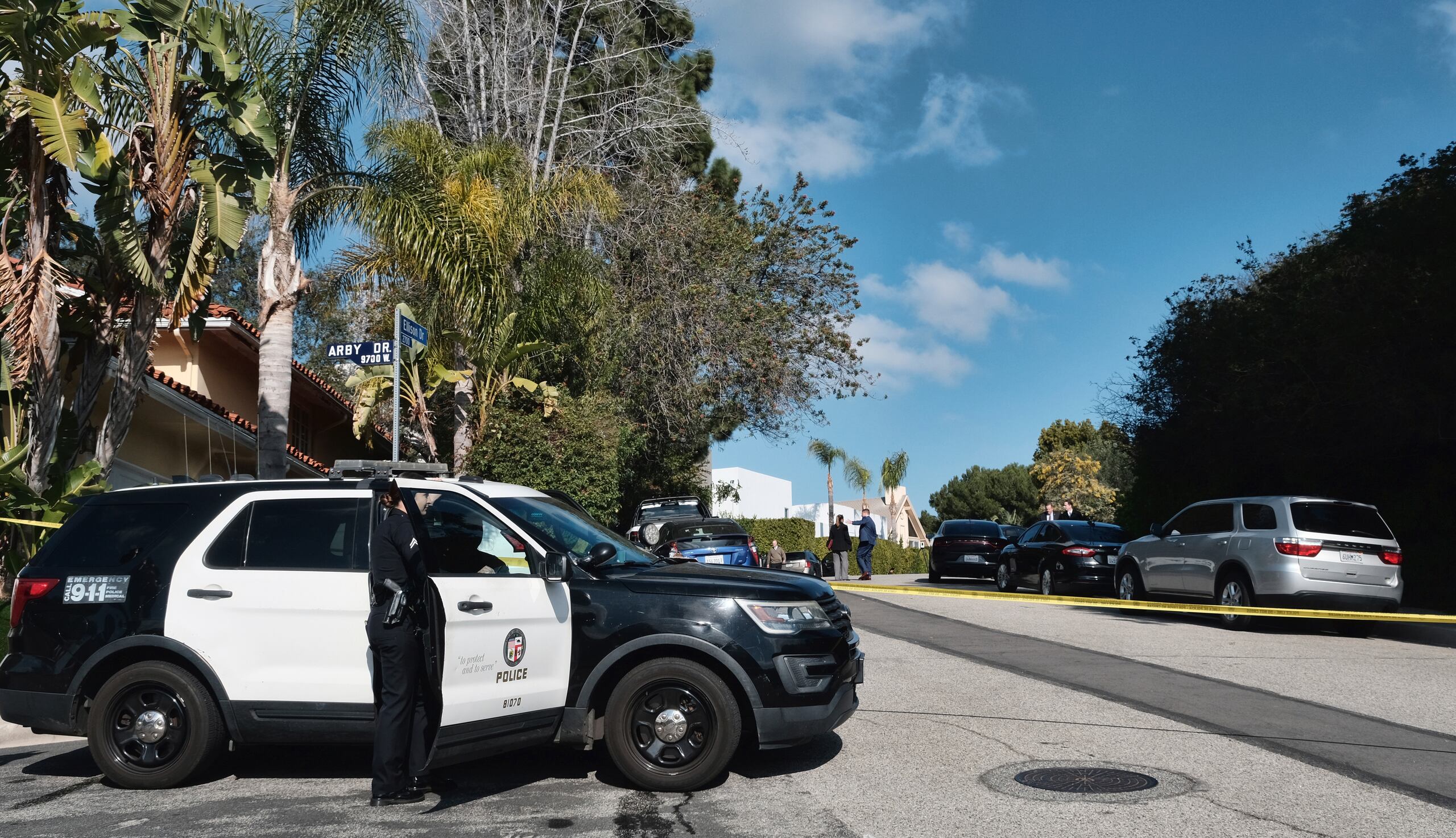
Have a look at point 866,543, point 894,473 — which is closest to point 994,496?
point 894,473

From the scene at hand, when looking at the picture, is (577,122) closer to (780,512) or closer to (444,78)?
(444,78)

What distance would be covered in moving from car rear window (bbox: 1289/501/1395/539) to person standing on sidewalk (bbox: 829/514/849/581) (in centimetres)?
1543

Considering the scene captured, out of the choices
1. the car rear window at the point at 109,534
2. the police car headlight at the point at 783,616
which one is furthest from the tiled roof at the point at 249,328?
the police car headlight at the point at 783,616

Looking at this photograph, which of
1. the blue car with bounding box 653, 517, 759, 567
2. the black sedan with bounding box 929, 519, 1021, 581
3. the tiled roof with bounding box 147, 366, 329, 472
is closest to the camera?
the tiled roof with bounding box 147, 366, 329, 472

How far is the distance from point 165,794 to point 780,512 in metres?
76.5

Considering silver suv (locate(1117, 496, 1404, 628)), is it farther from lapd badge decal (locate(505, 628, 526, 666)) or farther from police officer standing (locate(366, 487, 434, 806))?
police officer standing (locate(366, 487, 434, 806))

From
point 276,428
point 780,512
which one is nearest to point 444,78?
point 276,428

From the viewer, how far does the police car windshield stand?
699 centimetres

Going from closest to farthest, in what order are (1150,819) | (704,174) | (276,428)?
(1150,819) < (276,428) < (704,174)

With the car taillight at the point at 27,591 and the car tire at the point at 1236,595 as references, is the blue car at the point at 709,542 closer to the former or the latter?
the car tire at the point at 1236,595

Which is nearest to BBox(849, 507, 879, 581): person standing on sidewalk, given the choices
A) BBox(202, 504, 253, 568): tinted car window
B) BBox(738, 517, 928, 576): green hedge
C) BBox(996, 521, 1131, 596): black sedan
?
BBox(996, 521, 1131, 596): black sedan

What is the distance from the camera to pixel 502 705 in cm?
646

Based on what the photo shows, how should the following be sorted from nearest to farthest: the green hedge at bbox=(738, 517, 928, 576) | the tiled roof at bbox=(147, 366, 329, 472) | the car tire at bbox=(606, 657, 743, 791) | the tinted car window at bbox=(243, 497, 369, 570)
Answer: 1. the car tire at bbox=(606, 657, 743, 791)
2. the tinted car window at bbox=(243, 497, 369, 570)
3. the tiled roof at bbox=(147, 366, 329, 472)
4. the green hedge at bbox=(738, 517, 928, 576)

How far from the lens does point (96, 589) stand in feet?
22.8
